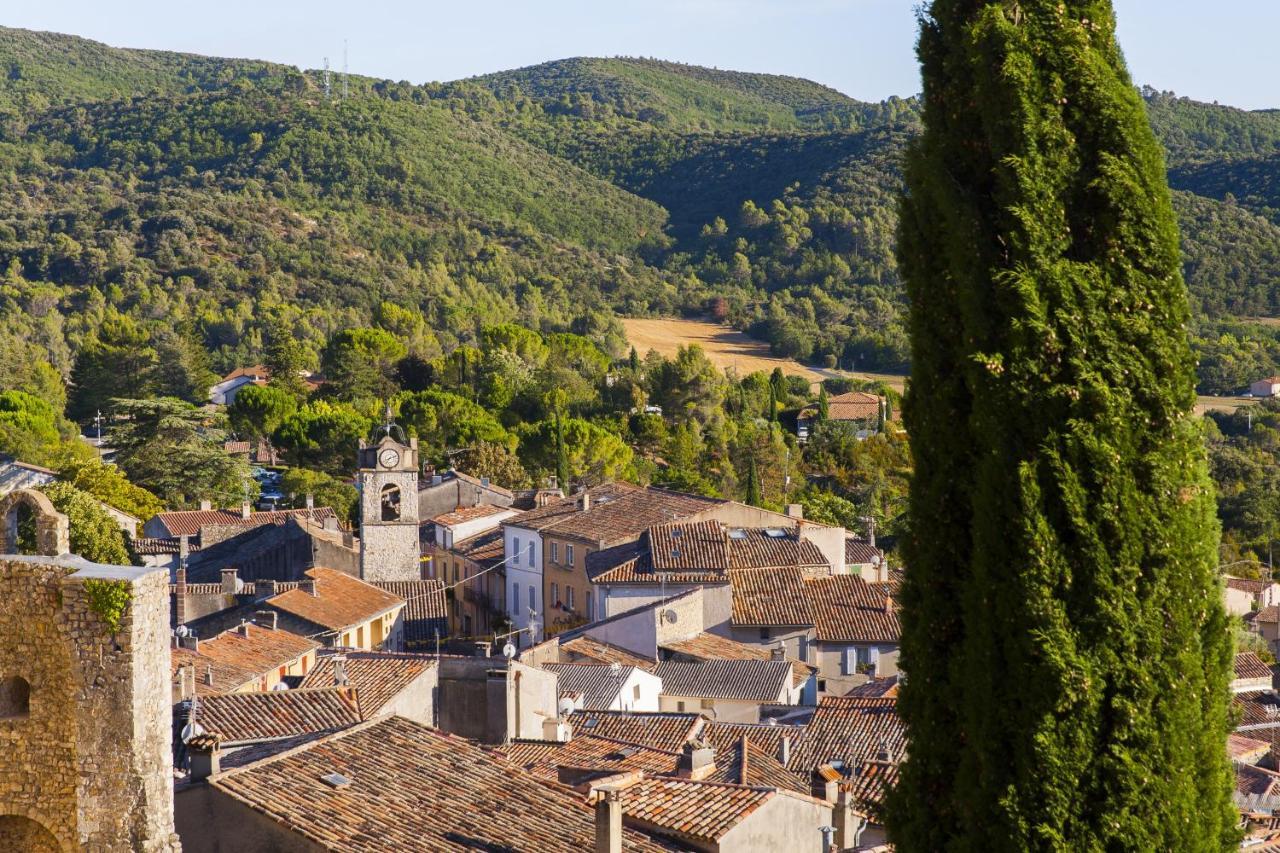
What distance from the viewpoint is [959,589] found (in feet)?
23.8

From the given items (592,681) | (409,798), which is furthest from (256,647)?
(409,798)

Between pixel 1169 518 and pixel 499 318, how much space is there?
10222cm

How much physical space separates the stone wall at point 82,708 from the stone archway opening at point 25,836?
0.02 metres

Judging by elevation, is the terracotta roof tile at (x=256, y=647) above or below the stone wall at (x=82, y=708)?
below

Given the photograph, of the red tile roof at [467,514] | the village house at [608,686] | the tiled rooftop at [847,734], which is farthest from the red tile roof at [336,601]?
the tiled rooftop at [847,734]

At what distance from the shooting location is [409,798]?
12805 millimetres

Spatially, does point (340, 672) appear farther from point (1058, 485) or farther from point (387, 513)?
point (387, 513)

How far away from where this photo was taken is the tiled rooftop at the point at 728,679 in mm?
25844

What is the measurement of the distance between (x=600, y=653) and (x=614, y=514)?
525 inches

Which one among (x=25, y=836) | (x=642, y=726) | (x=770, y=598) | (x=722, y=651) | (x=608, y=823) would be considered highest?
(x=25, y=836)

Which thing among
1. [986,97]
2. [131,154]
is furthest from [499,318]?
[986,97]

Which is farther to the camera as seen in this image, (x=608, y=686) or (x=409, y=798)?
(x=608, y=686)

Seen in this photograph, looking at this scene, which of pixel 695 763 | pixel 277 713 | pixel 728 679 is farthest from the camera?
pixel 728 679

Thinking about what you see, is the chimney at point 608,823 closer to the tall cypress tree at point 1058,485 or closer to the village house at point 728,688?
the tall cypress tree at point 1058,485
